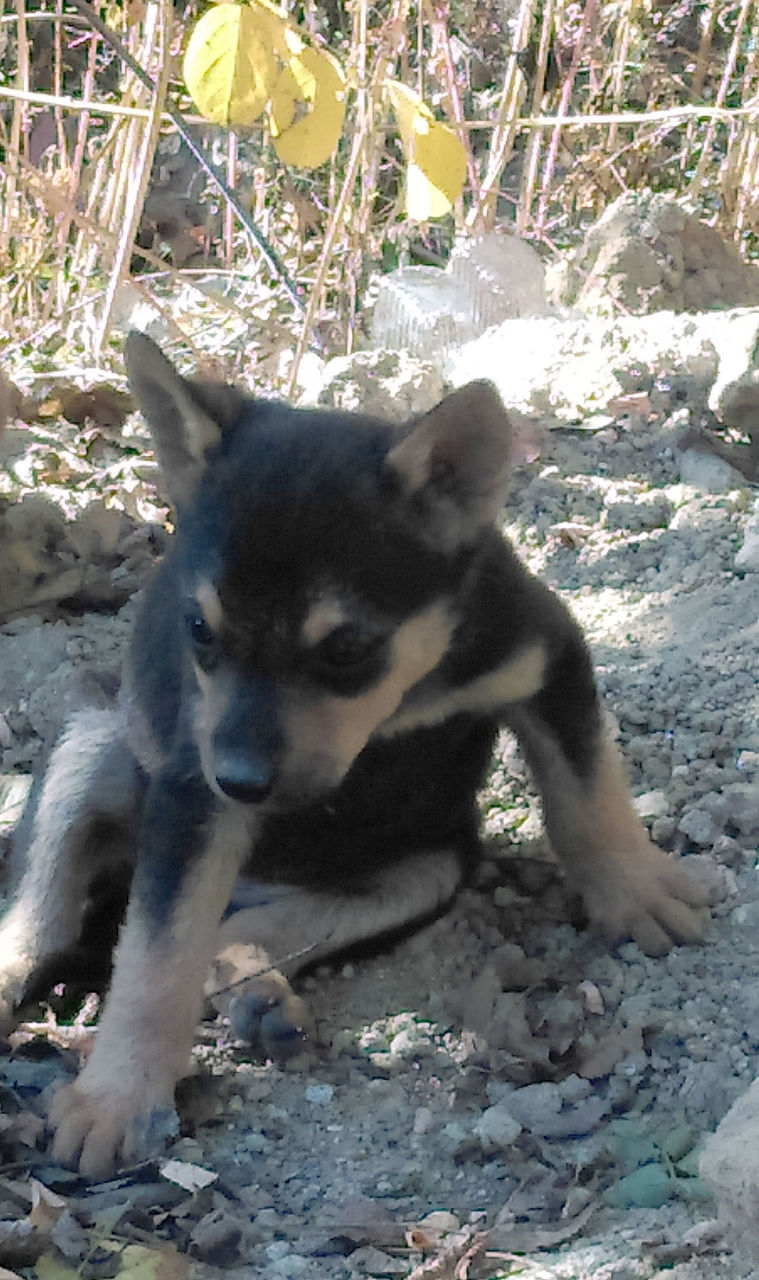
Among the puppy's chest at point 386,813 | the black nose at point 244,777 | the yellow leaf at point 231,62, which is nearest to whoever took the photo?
the black nose at point 244,777

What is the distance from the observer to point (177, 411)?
3.16 m

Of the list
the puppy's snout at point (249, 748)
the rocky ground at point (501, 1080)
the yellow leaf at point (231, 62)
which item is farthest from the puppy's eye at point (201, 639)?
the yellow leaf at point (231, 62)

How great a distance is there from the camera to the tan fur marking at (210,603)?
9.43 feet

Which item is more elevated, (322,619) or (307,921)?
(322,619)

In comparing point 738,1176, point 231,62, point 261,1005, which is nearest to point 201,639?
point 261,1005

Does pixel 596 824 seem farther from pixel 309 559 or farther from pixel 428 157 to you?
pixel 428 157

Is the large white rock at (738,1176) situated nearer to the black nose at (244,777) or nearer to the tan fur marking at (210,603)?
the black nose at (244,777)

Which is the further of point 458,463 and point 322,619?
point 458,463

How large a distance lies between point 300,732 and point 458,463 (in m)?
0.71

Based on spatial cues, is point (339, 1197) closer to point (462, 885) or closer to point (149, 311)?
point (462, 885)

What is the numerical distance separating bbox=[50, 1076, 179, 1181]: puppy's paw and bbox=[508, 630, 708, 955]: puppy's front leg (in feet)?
3.88

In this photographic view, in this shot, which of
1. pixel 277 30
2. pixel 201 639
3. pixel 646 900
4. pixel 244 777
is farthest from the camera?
pixel 277 30

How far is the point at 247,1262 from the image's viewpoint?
2.53 m

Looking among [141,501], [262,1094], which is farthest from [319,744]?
[141,501]
